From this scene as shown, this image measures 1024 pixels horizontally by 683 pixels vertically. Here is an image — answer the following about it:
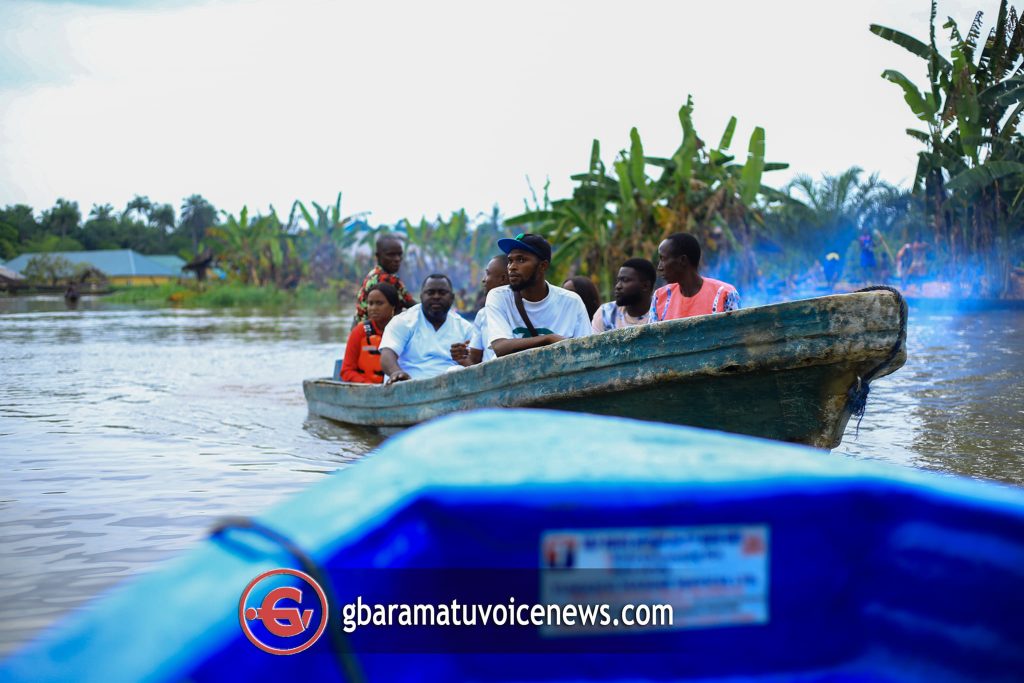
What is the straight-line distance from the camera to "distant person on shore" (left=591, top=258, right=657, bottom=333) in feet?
19.1

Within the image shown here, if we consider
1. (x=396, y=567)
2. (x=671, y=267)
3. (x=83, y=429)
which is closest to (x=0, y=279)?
(x=83, y=429)

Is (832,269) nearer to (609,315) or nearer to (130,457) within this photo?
(609,315)

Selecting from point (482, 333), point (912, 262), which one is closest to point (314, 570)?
point (482, 333)

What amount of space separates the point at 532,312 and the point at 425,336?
4.32 feet

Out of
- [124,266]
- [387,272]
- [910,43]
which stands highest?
Result: [910,43]

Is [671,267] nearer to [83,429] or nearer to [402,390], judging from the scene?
[402,390]

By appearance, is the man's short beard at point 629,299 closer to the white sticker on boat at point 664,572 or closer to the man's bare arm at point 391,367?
the man's bare arm at point 391,367

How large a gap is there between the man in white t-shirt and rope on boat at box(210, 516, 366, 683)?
13.1 feet

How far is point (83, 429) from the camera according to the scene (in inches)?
266

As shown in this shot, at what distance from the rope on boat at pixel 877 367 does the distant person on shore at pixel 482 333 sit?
2289 millimetres

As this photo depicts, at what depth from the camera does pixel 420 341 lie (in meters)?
6.49

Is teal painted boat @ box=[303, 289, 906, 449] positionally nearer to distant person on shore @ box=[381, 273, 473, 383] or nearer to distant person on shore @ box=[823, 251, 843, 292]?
distant person on shore @ box=[381, 273, 473, 383]

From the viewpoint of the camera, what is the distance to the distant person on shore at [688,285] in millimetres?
5352

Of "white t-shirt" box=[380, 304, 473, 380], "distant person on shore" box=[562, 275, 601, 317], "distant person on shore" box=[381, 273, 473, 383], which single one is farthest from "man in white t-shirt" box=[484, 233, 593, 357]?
"distant person on shore" box=[562, 275, 601, 317]
